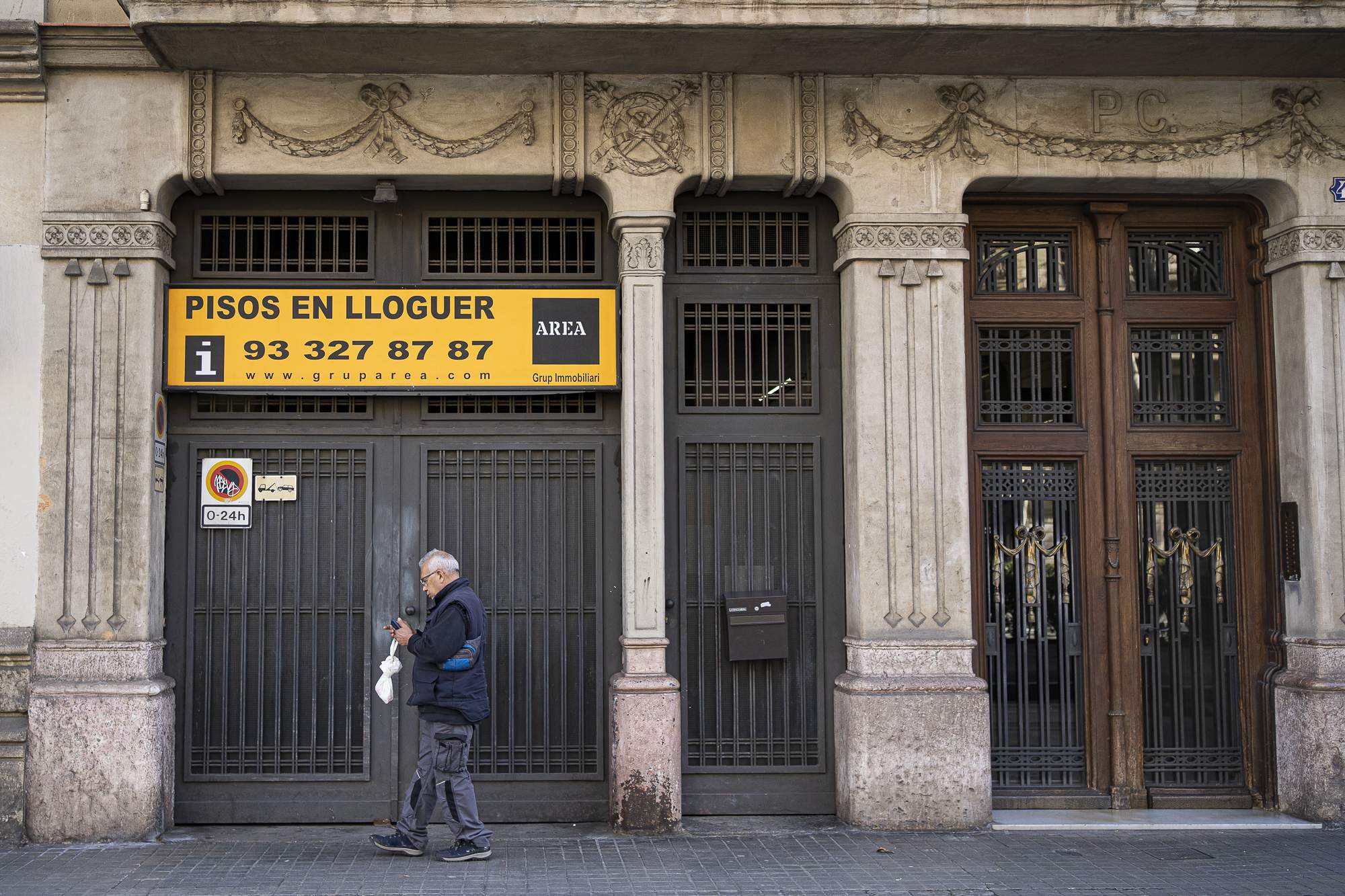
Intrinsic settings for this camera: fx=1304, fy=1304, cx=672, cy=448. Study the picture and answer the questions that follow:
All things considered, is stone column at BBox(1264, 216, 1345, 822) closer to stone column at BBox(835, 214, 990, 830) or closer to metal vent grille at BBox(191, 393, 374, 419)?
stone column at BBox(835, 214, 990, 830)

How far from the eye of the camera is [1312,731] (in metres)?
8.90

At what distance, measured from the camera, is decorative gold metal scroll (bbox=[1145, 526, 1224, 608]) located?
9.48 meters

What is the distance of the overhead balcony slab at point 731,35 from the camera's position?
8102 mm

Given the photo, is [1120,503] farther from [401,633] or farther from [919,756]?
[401,633]

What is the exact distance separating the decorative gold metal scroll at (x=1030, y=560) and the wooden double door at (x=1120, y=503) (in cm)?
2

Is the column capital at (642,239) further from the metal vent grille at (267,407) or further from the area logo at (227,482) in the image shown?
the area logo at (227,482)

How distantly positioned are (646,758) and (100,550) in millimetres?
3838

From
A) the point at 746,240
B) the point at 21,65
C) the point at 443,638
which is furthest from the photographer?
the point at 746,240

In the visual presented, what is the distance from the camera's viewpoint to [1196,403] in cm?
958

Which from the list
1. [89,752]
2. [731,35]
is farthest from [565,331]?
[89,752]

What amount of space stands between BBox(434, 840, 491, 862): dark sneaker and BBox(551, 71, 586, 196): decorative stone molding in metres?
4.40

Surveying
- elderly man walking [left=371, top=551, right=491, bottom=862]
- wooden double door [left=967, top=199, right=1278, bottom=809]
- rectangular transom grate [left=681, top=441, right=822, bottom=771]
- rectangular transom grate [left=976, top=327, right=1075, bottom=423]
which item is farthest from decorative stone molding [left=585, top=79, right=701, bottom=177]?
elderly man walking [left=371, top=551, right=491, bottom=862]

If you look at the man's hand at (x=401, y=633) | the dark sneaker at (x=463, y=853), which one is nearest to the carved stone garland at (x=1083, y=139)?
the man's hand at (x=401, y=633)

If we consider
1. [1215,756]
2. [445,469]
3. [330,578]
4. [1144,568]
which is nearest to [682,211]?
[445,469]
